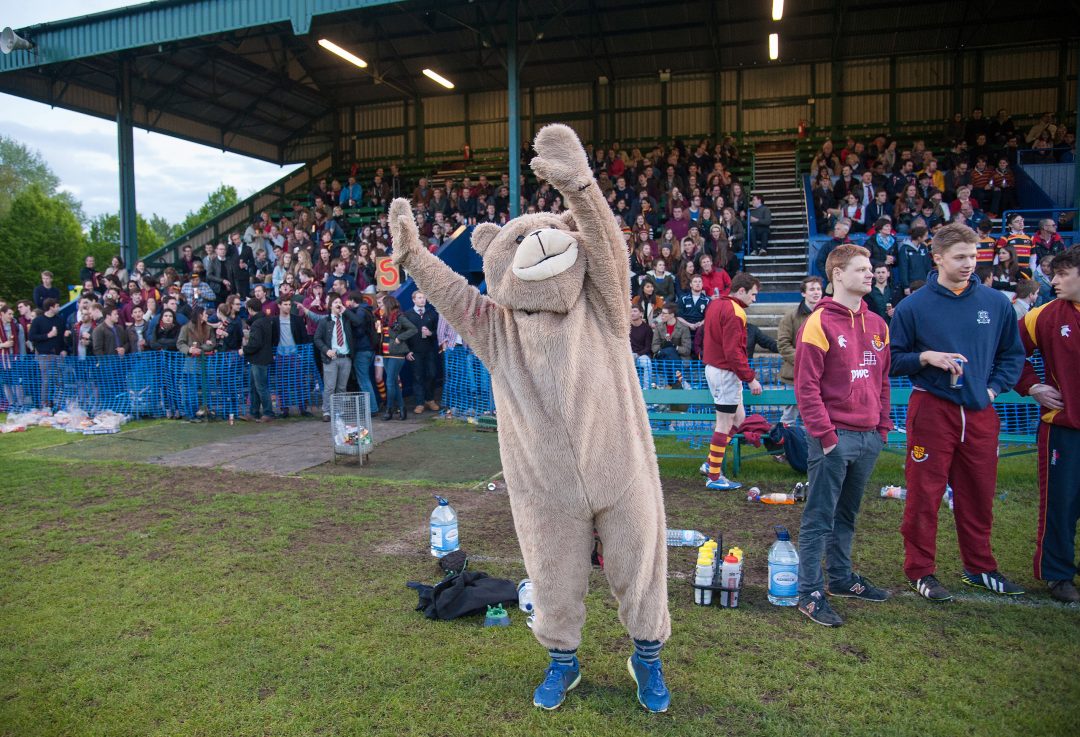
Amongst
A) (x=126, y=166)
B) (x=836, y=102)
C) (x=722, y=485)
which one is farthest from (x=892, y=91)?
(x=126, y=166)

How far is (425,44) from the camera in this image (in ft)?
78.9

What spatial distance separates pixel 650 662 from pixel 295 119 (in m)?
29.3

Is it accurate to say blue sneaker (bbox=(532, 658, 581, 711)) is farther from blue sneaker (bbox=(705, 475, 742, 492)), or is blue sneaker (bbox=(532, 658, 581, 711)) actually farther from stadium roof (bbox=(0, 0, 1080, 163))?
stadium roof (bbox=(0, 0, 1080, 163))

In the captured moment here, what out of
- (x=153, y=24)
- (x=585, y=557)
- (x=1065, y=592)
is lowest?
(x=1065, y=592)

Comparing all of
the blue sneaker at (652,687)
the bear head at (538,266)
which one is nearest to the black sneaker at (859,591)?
the blue sneaker at (652,687)

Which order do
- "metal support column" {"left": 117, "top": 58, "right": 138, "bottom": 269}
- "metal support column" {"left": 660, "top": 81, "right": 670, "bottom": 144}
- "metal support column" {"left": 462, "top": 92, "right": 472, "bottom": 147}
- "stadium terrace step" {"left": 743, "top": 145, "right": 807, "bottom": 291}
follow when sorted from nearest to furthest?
"stadium terrace step" {"left": 743, "top": 145, "right": 807, "bottom": 291} < "metal support column" {"left": 117, "top": 58, "right": 138, "bottom": 269} < "metal support column" {"left": 660, "top": 81, "right": 670, "bottom": 144} < "metal support column" {"left": 462, "top": 92, "right": 472, "bottom": 147}

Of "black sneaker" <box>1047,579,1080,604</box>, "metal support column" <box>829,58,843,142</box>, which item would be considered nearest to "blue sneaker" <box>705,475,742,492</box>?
"black sneaker" <box>1047,579,1080,604</box>

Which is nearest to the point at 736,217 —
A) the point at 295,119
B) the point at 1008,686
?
the point at 1008,686

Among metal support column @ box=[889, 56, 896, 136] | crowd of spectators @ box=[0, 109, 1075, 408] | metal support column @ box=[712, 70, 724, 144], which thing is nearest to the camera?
crowd of spectators @ box=[0, 109, 1075, 408]

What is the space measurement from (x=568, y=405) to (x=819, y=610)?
2202 mm

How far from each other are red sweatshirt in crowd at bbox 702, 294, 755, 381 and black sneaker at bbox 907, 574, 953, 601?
292 cm

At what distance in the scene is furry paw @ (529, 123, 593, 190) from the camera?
10.2 feet

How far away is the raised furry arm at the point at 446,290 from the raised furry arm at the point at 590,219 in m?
0.50

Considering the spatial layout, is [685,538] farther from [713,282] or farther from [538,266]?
[713,282]
